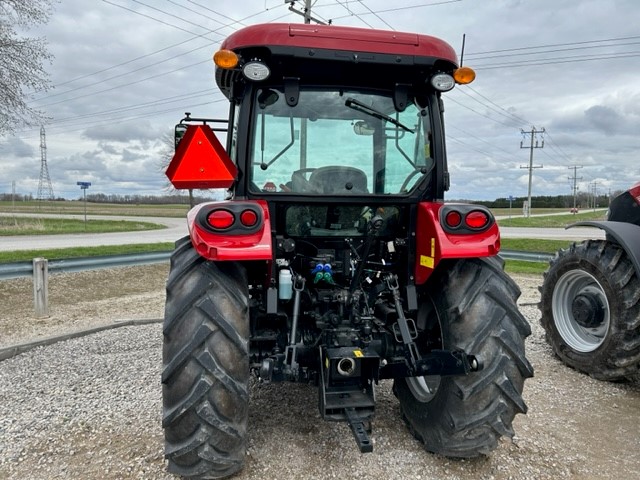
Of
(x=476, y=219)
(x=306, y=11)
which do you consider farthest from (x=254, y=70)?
(x=306, y=11)

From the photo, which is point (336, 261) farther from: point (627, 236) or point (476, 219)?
point (627, 236)

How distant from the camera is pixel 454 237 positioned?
9.20 ft

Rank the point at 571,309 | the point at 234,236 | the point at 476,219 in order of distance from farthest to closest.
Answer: the point at 571,309 → the point at 476,219 → the point at 234,236

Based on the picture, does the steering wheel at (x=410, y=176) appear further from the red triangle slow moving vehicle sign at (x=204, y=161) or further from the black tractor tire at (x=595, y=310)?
the black tractor tire at (x=595, y=310)

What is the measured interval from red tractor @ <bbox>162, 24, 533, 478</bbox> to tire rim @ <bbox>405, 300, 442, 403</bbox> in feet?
0.05

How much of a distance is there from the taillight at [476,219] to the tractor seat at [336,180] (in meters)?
0.67

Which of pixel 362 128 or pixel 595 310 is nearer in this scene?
pixel 362 128

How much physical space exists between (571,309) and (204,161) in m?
3.96

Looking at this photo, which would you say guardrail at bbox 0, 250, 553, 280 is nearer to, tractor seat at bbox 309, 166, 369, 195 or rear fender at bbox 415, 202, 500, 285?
tractor seat at bbox 309, 166, 369, 195

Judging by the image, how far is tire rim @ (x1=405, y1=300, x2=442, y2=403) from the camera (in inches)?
125

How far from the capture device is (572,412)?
3730mm

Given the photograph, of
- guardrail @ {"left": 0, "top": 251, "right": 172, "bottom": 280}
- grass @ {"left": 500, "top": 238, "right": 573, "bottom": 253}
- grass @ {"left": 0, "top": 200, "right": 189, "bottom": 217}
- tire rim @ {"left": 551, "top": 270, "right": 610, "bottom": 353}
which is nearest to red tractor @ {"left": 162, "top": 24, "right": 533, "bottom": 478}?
tire rim @ {"left": 551, "top": 270, "right": 610, "bottom": 353}

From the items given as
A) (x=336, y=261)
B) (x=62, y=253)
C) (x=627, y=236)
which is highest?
(x=627, y=236)

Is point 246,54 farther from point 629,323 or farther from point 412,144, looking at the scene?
point 629,323
